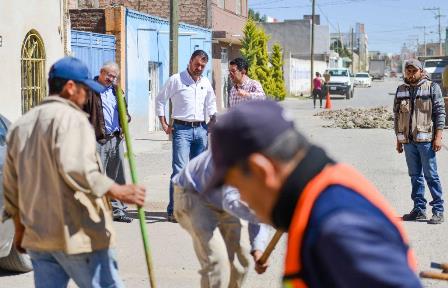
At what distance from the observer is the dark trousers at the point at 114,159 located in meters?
9.33

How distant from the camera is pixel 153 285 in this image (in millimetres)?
5277

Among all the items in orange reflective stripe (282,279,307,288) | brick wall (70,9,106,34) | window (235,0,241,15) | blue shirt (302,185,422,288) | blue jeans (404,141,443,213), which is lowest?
blue jeans (404,141,443,213)

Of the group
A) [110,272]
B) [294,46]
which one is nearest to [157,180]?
[110,272]

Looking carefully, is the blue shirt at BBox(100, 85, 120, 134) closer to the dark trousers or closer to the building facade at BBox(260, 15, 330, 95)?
the dark trousers

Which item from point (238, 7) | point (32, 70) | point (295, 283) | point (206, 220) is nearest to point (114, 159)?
point (206, 220)

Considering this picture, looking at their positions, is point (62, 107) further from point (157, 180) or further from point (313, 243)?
point (157, 180)

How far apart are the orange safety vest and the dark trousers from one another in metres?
7.29

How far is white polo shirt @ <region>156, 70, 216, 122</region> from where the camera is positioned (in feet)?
30.6

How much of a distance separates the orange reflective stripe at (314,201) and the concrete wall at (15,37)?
12.1m

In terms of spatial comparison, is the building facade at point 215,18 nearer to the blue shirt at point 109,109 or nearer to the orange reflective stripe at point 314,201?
the blue shirt at point 109,109

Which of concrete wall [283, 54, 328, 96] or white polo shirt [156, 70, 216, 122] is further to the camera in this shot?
concrete wall [283, 54, 328, 96]

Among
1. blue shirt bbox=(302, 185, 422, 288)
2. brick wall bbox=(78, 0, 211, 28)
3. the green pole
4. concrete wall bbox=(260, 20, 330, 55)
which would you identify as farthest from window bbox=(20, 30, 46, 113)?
concrete wall bbox=(260, 20, 330, 55)

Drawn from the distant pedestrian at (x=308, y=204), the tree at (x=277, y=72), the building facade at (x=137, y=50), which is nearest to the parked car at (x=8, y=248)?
the distant pedestrian at (x=308, y=204)

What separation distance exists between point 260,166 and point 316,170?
166 mm
